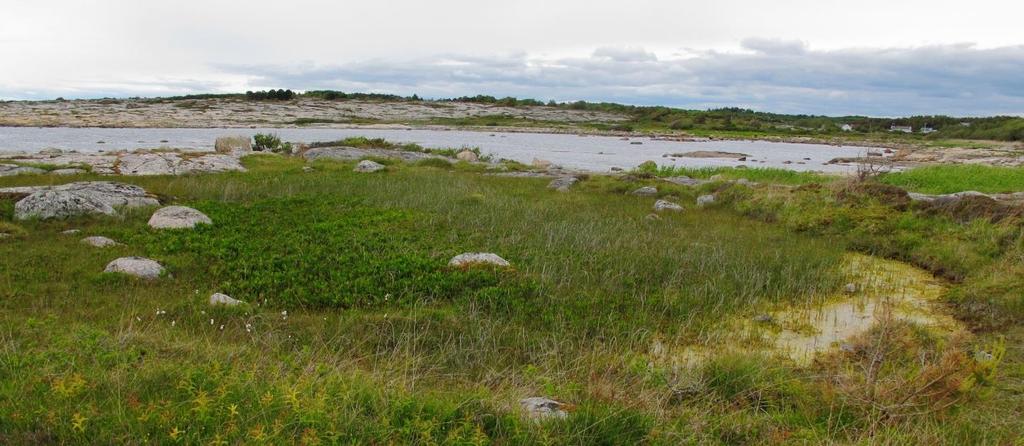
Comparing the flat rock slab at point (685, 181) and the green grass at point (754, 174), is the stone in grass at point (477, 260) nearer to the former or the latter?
the flat rock slab at point (685, 181)

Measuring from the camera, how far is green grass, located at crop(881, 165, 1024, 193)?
86.0 ft

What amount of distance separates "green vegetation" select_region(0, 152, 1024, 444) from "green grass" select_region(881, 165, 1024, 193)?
10.4 m

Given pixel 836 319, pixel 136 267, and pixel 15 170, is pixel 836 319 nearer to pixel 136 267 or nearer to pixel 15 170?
pixel 136 267

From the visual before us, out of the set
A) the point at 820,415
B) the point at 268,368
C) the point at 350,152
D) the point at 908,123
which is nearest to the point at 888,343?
the point at 820,415

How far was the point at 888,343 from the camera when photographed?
8523mm

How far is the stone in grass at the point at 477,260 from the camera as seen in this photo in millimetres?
11273

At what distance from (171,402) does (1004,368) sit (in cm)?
906

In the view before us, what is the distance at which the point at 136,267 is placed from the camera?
10336mm

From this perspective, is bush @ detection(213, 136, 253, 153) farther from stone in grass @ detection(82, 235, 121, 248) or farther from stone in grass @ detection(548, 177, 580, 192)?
stone in grass @ detection(82, 235, 121, 248)

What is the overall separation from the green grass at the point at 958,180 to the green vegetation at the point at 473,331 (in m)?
10.4

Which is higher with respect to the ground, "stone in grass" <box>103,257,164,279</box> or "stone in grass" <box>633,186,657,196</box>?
"stone in grass" <box>633,186,657,196</box>

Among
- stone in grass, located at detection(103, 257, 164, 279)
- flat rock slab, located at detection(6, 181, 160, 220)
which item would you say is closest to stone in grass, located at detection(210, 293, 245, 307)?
stone in grass, located at detection(103, 257, 164, 279)

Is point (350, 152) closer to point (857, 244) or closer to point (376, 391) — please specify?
point (857, 244)

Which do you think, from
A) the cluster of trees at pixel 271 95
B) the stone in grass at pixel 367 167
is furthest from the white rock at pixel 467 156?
the cluster of trees at pixel 271 95
